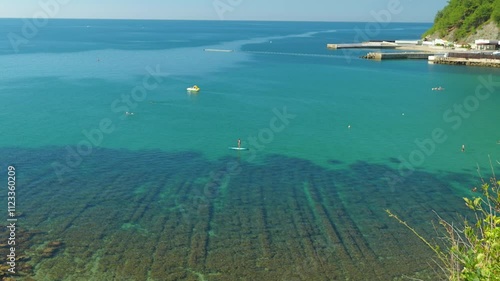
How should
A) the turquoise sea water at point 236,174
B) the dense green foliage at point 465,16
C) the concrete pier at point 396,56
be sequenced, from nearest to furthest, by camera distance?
the turquoise sea water at point 236,174 < the concrete pier at point 396,56 < the dense green foliage at point 465,16

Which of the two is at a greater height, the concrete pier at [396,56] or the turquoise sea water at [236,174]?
the concrete pier at [396,56]

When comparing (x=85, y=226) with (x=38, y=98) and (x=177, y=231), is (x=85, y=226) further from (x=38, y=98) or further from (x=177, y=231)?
(x=38, y=98)

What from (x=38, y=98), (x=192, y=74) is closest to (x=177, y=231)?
(x=38, y=98)

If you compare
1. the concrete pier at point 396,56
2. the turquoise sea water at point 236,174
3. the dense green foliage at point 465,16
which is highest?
the dense green foliage at point 465,16

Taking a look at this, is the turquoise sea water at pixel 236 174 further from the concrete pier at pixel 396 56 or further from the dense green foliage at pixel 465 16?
the dense green foliage at pixel 465 16

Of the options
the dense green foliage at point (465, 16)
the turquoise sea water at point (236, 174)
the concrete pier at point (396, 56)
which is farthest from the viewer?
the dense green foliage at point (465, 16)

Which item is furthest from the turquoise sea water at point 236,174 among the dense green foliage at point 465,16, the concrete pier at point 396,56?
the dense green foliage at point 465,16

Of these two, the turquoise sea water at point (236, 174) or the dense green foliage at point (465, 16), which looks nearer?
the turquoise sea water at point (236, 174)
